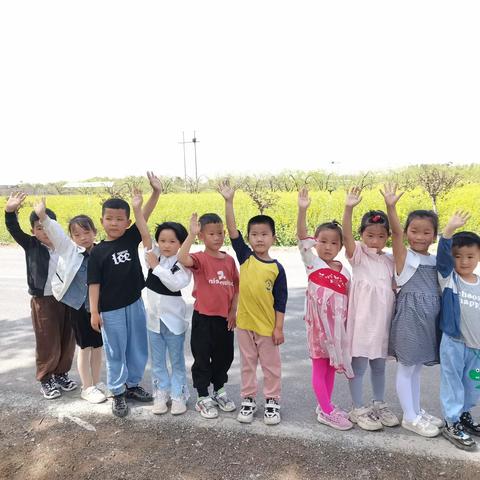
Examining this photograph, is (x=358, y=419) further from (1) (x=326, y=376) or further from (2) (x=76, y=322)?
(2) (x=76, y=322)

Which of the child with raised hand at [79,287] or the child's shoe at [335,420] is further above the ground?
the child with raised hand at [79,287]

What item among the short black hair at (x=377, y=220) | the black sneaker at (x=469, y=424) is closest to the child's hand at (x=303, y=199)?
the short black hair at (x=377, y=220)

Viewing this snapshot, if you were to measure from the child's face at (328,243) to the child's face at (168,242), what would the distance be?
1.00 metres

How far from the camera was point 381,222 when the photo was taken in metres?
3.00

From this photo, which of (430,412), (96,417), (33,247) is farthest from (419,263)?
(33,247)

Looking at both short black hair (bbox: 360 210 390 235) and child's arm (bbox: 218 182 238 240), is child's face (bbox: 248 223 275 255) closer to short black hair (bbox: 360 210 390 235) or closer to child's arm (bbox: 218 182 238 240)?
child's arm (bbox: 218 182 238 240)

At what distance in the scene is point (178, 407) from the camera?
327 cm

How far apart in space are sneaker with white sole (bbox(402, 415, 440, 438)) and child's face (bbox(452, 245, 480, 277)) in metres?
0.97

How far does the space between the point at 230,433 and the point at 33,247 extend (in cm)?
200

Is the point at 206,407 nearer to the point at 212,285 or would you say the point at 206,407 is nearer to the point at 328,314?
the point at 212,285

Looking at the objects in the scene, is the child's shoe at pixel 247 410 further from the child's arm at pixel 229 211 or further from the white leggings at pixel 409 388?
the child's arm at pixel 229 211

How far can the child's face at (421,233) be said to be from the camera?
9.48 ft

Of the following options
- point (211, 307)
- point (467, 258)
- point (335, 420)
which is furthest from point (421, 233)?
point (211, 307)

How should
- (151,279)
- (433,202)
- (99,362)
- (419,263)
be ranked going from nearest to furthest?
1. (419,263)
2. (151,279)
3. (99,362)
4. (433,202)
